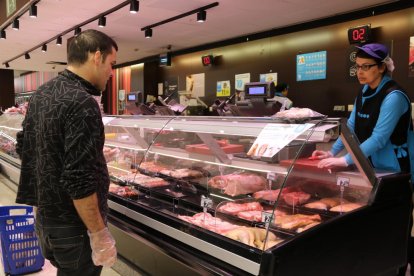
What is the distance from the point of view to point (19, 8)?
6.11 meters

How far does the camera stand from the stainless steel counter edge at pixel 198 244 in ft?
5.50

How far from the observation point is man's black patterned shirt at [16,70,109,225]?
1557mm

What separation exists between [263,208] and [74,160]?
3.89 feet

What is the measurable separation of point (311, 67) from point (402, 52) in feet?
5.25

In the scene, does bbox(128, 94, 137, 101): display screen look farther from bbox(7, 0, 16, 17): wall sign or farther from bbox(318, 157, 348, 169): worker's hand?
bbox(318, 157, 348, 169): worker's hand

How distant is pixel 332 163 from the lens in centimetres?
211

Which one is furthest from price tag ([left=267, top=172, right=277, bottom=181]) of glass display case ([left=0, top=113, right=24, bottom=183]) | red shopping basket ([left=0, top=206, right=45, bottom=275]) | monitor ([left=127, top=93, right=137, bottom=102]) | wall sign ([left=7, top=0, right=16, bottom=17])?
wall sign ([left=7, top=0, right=16, bottom=17])

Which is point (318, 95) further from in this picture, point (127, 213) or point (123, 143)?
point (127, 213)

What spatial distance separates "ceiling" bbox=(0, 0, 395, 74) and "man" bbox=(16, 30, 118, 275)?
4.16 meters

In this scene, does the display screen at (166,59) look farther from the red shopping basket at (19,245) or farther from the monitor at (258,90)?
the red shopping basket at (19,245)

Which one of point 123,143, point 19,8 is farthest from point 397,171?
point 19,8

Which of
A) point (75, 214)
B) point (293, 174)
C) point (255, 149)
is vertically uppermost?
point (255, 149)

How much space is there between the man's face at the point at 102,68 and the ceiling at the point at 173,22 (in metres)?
4.08

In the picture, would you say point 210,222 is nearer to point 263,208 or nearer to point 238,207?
point 238,207
